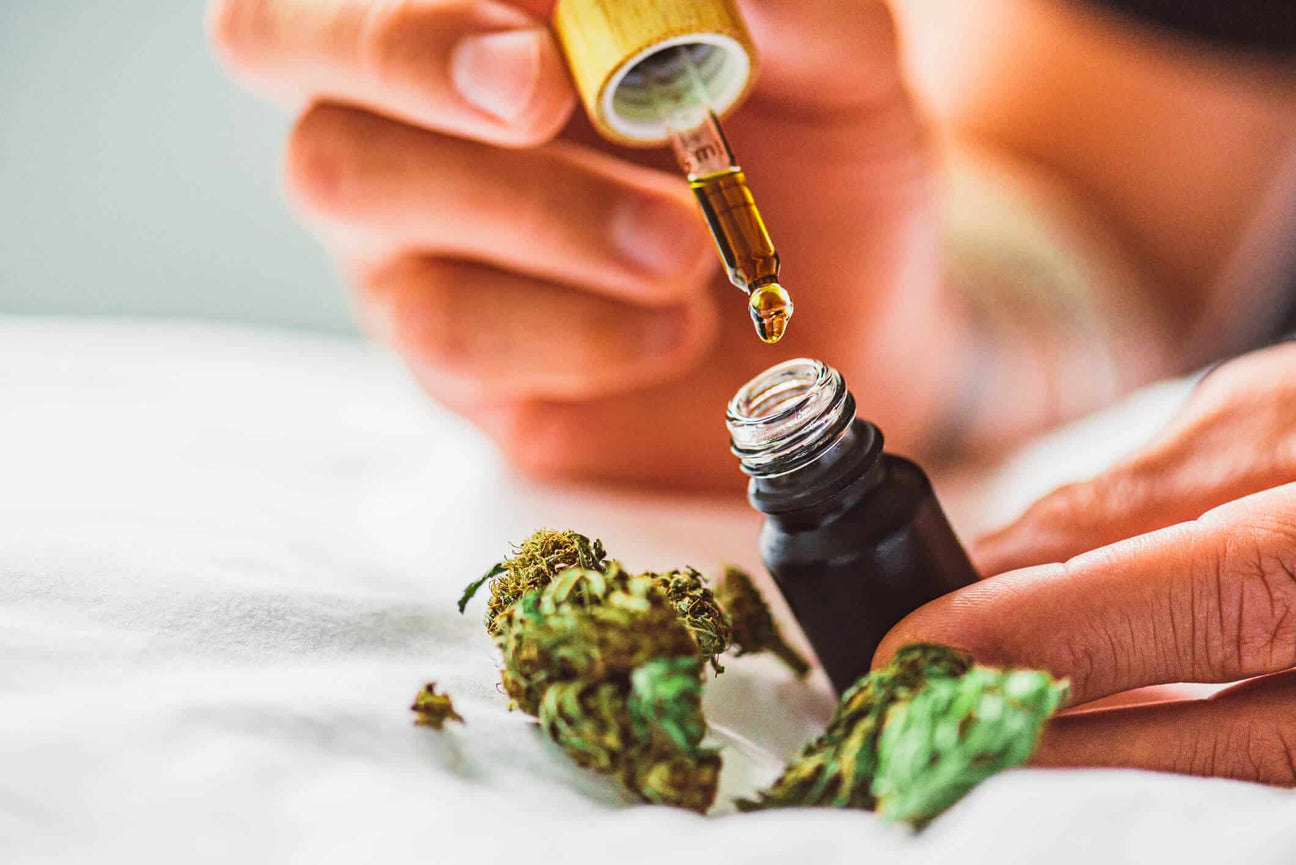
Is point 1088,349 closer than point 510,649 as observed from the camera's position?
No

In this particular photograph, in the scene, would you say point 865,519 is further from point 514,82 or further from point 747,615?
point 514,82

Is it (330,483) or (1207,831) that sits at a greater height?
(330,483)

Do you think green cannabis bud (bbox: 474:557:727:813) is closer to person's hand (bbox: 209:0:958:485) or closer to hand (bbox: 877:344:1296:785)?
hand (bbox: 877:344:1296:785)

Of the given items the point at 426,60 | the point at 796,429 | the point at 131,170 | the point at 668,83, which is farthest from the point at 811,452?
the point at 131,170

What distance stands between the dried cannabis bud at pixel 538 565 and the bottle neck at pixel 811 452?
9 centimetres

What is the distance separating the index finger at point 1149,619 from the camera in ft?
1.38

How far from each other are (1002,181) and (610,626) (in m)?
0.96

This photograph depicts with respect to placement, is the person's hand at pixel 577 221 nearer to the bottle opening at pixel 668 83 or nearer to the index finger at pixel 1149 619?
the bottle opening at pixel 668 83

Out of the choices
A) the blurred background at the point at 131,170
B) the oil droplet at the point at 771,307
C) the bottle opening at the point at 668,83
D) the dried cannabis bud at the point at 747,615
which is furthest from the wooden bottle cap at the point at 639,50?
the blurred background at the point at 131,170

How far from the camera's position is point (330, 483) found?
0.86 m

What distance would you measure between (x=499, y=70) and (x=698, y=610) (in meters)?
0.33

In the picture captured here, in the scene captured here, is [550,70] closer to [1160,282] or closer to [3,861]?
[3,861]

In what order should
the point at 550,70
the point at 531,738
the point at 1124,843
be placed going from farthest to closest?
the point at 550,70
the point at 531,738
the point at 1124,843

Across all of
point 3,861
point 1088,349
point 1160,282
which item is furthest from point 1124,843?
point 1160,282
